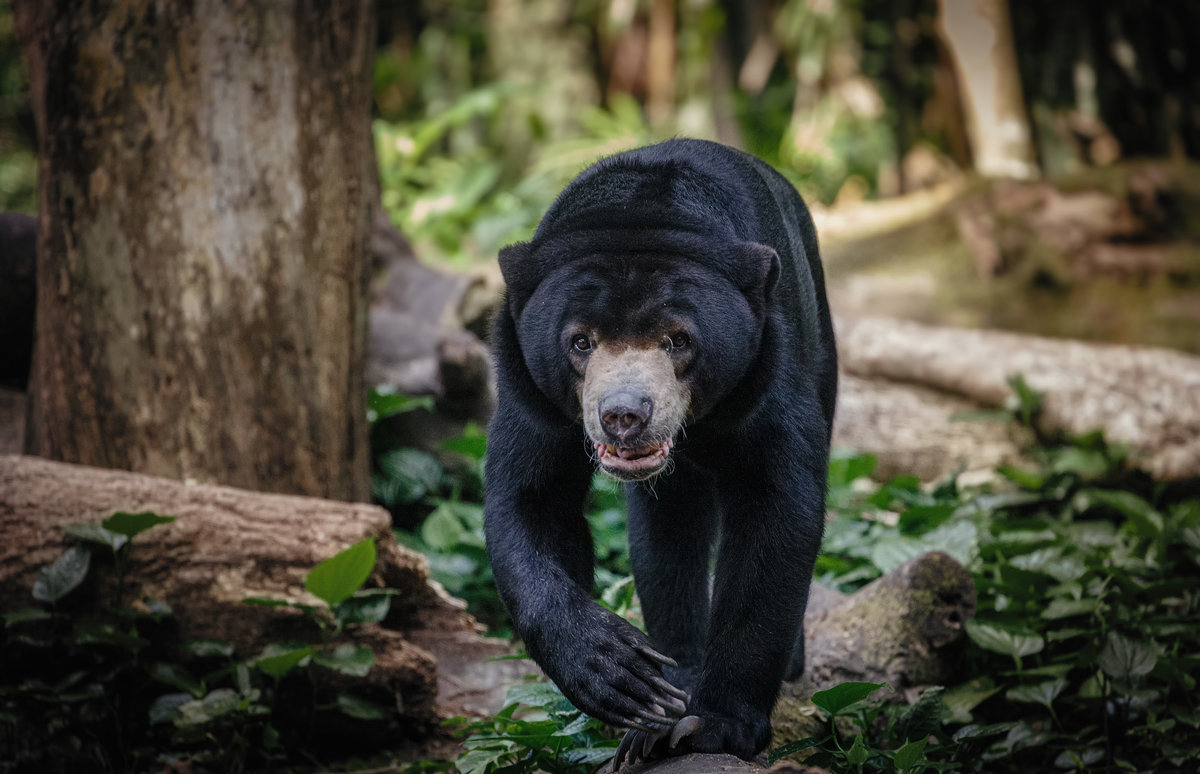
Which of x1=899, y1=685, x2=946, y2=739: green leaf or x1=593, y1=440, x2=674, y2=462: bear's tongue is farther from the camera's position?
x1=899, y1=685, x2=946, y2=739: green leaf

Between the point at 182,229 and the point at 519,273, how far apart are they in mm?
1975

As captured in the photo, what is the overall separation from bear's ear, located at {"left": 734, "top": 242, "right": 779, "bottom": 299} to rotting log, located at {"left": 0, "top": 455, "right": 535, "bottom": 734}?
1767mm

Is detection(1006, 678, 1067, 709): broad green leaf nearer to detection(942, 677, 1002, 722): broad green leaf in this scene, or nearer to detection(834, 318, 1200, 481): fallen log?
detection(942, 677, 1002, 722): broad green leaf

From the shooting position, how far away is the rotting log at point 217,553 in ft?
12.0

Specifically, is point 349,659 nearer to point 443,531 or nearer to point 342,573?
point 342,573

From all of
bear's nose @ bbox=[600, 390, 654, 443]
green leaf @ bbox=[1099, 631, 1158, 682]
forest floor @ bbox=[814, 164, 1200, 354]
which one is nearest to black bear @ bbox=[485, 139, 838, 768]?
bear's nose @ bbox=[600, 390, 654, 443]

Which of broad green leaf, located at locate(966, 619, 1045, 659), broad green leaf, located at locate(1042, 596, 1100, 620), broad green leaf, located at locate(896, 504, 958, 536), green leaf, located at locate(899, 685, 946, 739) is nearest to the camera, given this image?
green leaf, located at locate(899, 685, 946, 739)

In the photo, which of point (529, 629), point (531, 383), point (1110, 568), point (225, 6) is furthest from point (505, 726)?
point (225, 6)

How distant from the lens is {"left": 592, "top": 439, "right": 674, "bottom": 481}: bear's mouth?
2.66 metres

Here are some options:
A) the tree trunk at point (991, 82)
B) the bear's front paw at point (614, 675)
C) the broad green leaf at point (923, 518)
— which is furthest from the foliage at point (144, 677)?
the tree trunk at point (991, 82)

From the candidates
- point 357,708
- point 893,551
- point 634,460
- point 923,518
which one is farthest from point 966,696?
point 357,708

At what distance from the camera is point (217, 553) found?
373 centimetres

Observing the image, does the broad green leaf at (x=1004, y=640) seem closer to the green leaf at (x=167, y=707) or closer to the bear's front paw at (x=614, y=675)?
the bear's front paw at (x=614, y=675)

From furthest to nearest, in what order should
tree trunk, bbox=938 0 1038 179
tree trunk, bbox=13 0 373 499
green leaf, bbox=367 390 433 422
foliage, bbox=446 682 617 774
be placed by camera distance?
tree trunk, bbox=938 0 1038 179 < green leaf, bbox=367 390 433 422 < tree trunk, bbox=13 0 373 499 < foliage, bbox=446 682 617 774
